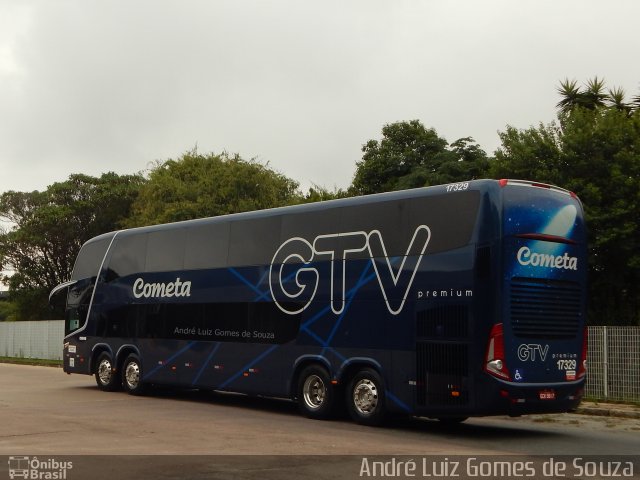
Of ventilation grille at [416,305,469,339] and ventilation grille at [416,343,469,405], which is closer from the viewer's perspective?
ventilation grille at [416,343,469,405]

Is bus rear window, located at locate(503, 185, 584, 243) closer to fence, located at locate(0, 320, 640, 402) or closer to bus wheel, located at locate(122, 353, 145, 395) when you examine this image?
fence, located at locate(0, 320, 640, 402)

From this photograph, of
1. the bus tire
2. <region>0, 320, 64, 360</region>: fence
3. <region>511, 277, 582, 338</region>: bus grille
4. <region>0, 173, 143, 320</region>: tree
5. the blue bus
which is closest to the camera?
the blue bus

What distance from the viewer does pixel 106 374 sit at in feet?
73.6

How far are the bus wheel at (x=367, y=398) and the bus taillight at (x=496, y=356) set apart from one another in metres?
2.23

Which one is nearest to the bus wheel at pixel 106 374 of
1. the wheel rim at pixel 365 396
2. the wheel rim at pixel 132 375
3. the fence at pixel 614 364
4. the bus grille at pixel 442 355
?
the wheel rim at pixel 132 375

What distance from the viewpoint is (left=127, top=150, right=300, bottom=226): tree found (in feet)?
155

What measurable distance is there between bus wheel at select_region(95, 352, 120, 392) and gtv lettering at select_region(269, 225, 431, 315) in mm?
6964

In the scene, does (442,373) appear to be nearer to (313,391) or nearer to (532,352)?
(532,352)

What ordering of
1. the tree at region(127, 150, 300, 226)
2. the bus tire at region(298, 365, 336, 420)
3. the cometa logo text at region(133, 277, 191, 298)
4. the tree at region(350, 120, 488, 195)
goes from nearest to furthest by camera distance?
1. the bus tire at region(298, 365, 336, 420)
2. the cometa logo text at region(133, 277, 191, 298)
3. the tree at region(350, 120, 488, 195)
4. the tree at region(127, 150, 300, 226)

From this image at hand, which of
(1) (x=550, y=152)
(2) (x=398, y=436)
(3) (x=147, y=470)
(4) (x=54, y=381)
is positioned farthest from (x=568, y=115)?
(3) (x=147, y=470)

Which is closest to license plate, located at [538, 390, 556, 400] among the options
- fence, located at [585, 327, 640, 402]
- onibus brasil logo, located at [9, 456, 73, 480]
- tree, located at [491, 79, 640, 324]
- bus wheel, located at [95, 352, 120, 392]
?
fence, located at [585, 327, 640, 402]

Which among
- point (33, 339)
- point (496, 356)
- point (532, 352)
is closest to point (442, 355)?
point (496, 356)

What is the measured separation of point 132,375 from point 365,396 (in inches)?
334

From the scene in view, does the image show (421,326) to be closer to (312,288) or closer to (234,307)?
(312,288)
